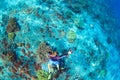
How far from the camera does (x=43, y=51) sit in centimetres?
793

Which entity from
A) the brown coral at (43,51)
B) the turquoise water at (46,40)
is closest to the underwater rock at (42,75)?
the turquoise water at (46,40)

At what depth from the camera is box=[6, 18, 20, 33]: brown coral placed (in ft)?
26.9

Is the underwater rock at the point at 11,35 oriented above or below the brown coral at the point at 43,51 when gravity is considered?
above

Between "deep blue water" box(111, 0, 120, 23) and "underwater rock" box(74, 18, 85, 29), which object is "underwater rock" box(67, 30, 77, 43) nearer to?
"underwater rock" box(74, 18, 85, 29)

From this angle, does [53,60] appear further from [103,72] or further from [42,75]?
[103,72]

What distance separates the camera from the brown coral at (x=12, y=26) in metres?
8.19

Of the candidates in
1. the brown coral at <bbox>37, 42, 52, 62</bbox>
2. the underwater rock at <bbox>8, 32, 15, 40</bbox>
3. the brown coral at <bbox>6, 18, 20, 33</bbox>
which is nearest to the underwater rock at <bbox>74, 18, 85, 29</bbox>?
the brown coral at <bbox>37, 42, 52, 62</bbox>

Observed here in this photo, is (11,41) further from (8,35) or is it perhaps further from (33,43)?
(33,43)

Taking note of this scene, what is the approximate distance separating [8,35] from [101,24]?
13.8 ft

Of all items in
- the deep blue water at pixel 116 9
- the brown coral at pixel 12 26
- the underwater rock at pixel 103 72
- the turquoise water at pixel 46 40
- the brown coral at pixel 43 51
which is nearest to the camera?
the brown coral at pixel 43 51

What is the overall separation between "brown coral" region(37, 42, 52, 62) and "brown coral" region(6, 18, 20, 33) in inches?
46.0

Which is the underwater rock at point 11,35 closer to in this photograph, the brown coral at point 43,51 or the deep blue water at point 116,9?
the brown coral at point 43,51

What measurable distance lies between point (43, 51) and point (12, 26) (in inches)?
62.6

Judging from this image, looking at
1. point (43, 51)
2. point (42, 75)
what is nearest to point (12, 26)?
point (43, 51)
